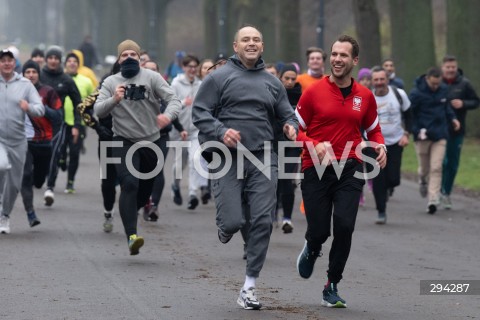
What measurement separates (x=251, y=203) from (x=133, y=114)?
9.52ft

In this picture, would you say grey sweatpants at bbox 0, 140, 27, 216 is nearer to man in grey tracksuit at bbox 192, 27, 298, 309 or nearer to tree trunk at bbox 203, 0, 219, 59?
man in grey tracksuit at bbox 192, 27, 298, 309

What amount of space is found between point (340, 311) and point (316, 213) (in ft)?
2.31

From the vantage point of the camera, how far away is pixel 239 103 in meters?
9.66

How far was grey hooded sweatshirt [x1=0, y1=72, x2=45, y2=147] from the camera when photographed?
44.5 feet

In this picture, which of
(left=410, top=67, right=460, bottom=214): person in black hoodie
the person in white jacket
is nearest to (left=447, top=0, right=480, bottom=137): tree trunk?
(left=410, top=67, right=460, bottom=214): person in black hoodie

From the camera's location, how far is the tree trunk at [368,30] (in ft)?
102

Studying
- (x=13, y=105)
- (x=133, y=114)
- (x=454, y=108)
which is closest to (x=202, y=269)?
(x=133, y=114)

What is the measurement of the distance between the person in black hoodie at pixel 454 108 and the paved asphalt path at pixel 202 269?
0.73 meters

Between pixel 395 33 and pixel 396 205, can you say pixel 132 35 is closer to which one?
pixel 395 33

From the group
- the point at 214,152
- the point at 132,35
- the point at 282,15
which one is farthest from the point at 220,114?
the point at 132,35

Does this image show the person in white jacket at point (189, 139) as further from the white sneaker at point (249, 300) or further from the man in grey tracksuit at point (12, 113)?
the white sneaker at point (249, 300)

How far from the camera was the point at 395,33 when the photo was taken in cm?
3247

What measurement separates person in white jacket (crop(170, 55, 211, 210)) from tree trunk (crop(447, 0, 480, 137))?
11.7 m

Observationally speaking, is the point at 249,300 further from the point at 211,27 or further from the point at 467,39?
the point at 211,27
